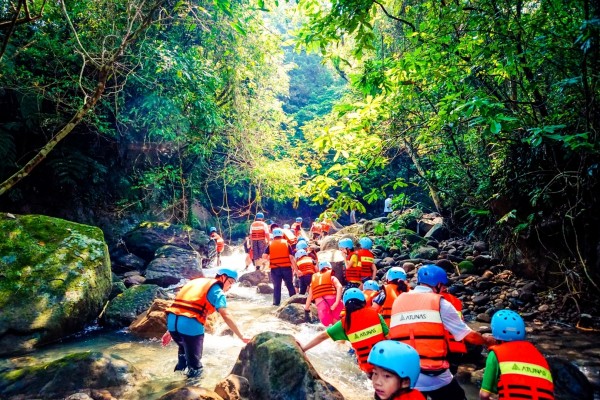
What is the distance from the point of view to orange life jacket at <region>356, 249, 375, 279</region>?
7887mm

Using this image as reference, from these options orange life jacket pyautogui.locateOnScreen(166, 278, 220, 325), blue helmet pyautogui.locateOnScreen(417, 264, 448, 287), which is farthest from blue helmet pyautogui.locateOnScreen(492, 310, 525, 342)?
orange life jacket pyautogui.locateOnScreen(166, 278, 220, 325)

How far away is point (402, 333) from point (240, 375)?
2.33 metres

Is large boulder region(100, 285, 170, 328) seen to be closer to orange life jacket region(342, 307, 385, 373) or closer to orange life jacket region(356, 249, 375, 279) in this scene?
orange life jacket region(356, 249, 375, 279)

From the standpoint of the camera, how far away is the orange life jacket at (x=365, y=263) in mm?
7887

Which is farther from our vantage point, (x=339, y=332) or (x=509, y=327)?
(x=339, y=332)

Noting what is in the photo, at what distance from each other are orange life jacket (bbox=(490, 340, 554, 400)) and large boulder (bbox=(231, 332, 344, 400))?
1.76m

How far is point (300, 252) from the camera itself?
8992mm

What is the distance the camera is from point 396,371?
2293 millimetres

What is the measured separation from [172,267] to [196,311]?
22.3 feet

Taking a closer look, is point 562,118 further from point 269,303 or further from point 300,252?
point 269,303

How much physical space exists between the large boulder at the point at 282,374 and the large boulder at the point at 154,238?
8.15 m

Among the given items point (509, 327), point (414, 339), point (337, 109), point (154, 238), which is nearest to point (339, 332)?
point (414, 339)

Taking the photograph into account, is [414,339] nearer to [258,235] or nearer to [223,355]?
[223,355]

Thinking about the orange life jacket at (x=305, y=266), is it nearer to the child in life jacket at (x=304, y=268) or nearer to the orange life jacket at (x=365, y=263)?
the child in life jacket at (x=304, y=268)
